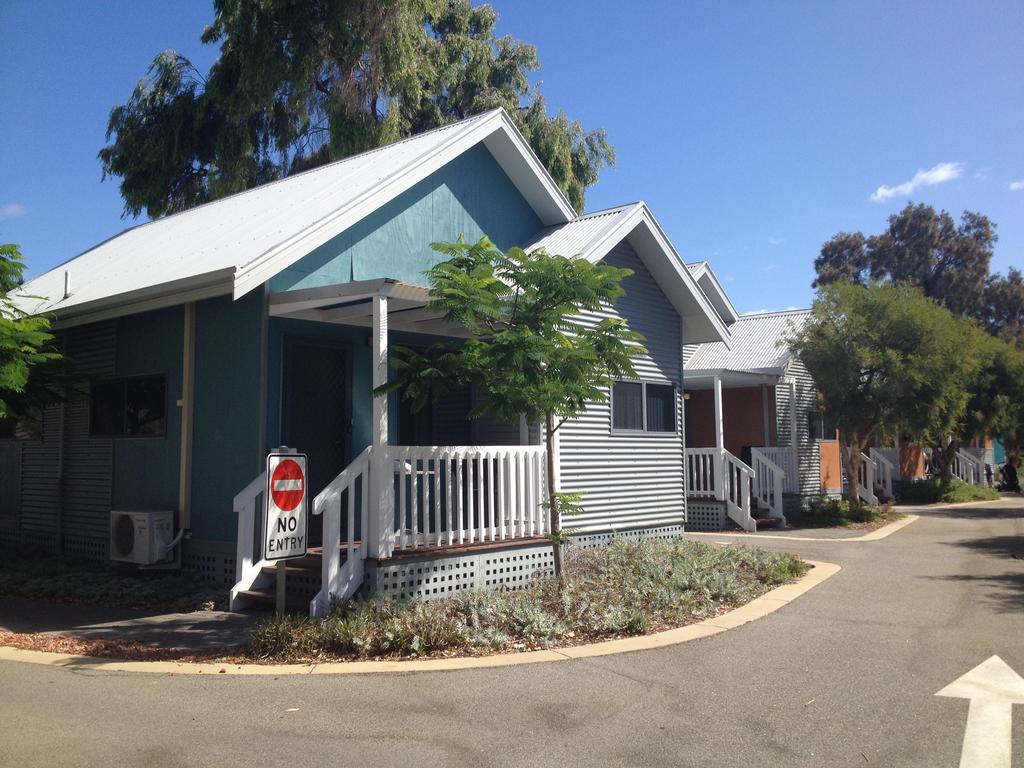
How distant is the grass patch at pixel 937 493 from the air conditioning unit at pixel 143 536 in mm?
21533

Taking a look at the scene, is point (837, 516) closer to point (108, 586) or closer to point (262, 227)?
point (262, 227)

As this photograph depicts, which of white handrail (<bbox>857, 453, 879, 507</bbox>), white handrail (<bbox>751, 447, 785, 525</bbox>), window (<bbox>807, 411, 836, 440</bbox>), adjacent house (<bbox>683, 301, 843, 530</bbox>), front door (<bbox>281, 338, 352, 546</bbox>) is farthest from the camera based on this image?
white handrail (<bbox>857, 453, 879, 507</bbox>)

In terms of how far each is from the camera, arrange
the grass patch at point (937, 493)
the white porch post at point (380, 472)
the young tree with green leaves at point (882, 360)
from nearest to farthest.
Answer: the white porch post at point (380, 472) → the young tree with green leaves at point (882, 360) → the grass patch at point (937, 493)

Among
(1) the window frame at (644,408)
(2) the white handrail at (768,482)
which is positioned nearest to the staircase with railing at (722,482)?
(2) the white handrail at (768,482)

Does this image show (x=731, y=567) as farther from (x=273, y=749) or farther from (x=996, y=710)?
(x=273, y=749)

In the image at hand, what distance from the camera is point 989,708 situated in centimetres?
579

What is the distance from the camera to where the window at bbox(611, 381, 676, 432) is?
512 inches

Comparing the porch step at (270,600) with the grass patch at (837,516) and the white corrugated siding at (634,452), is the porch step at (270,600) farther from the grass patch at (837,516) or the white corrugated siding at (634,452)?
the grass patch at (837,516)

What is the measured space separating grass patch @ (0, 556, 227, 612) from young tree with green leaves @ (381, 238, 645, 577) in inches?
133

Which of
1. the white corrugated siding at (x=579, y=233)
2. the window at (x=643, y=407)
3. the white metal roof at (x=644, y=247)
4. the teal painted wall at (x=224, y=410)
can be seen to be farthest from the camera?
the window at (x=643, y=407)

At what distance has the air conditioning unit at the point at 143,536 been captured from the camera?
984cm

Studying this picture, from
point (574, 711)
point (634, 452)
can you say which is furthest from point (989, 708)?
point (634, 452)

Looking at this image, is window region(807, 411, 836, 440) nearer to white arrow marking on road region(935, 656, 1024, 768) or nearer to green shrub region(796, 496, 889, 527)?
green shrub region(796, 496, 889, 527)

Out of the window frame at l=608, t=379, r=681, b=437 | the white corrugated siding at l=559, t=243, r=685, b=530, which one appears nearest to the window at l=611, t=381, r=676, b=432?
the window frame at l=608, t=379, r=681, b=437
